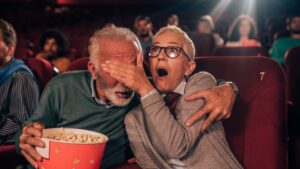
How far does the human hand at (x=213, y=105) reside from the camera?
4.74 feet

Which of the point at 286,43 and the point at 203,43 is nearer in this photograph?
the point at 203,43

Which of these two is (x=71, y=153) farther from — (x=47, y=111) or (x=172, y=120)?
(x=47, y=111)

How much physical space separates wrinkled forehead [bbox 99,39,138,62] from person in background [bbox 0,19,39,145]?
1.93ft

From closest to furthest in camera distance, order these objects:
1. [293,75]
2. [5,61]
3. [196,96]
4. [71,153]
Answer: [71,153], [196,96], [5,61], [293,75]

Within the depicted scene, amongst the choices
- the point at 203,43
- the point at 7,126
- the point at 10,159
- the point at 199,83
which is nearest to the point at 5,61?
the point at 7,126

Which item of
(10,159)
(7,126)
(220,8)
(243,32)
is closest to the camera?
(10,159)

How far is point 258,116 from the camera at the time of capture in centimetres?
162

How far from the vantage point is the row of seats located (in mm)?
1582

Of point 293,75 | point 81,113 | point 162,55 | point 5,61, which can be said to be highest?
point 162,55

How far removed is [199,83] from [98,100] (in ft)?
1.21

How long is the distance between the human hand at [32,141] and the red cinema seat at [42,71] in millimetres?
885

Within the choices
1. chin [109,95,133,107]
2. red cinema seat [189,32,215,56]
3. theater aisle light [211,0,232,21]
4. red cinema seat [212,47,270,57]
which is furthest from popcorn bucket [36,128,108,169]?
theater aisle light [211,0,232,21]

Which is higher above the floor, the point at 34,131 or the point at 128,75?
the point at 128,75

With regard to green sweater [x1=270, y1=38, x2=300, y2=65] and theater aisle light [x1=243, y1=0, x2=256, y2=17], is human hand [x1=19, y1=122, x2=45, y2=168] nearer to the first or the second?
green sweater [x1=270, y1=38, x2=300, y2=65]
